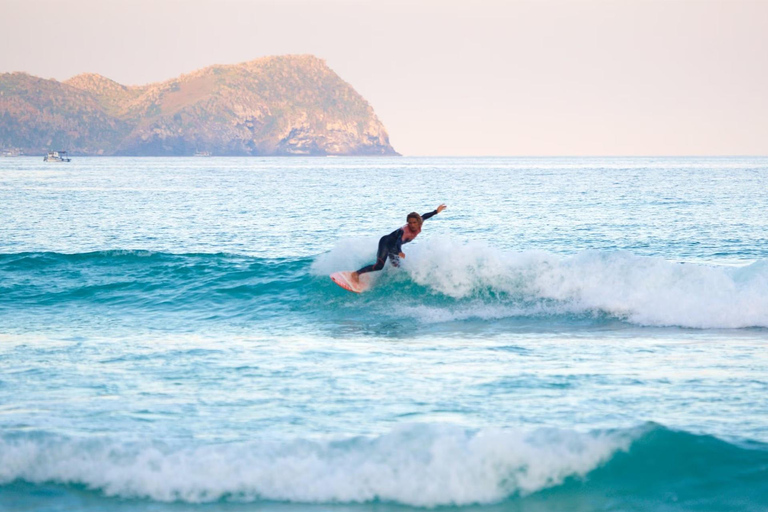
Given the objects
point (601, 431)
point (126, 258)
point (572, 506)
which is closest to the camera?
point (572, 506)

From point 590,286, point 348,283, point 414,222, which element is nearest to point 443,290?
point 348,283

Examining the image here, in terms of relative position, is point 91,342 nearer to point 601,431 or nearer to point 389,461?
point 389,461

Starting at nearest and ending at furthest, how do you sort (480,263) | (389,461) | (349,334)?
(389,461) → (349,334) → (480,263)

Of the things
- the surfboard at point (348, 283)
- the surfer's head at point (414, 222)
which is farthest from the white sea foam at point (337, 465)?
the surfboard at point (348, 283)

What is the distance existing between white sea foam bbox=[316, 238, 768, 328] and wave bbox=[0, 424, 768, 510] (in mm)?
6852

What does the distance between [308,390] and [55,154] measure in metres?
207

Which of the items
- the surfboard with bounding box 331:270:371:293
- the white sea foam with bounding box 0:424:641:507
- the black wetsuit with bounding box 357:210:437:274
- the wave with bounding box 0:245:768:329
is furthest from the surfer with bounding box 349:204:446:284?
the white sea foam with bounding box 0:424:641:507

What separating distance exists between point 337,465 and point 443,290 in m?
9.31

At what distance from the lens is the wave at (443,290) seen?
13992 millimetres

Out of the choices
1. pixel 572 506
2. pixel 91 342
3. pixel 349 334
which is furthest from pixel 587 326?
pixel 91 342

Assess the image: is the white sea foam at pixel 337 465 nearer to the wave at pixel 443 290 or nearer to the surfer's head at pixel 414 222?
the wave at pixel 443 290

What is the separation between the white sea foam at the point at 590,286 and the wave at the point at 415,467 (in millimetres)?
6852

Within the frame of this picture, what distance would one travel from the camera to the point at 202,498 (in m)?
6.45

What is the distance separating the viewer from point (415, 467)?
6609 mm
